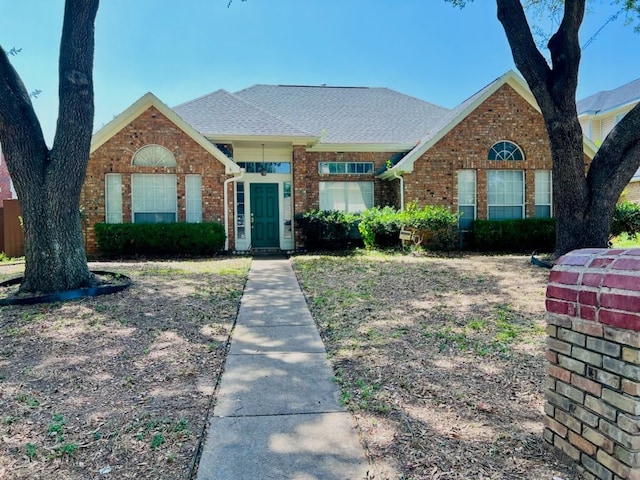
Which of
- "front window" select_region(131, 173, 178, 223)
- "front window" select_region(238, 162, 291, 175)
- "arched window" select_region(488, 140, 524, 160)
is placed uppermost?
"arched window" select_region(488, 140, 524, 160)

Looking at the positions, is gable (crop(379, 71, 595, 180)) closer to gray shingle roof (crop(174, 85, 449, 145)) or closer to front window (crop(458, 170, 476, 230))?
front window (crop(458, 170, 476, 230))

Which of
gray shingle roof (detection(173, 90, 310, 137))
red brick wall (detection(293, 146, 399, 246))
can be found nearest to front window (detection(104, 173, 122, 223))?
gray shingle roof (detection(173, 90, 310, 137))

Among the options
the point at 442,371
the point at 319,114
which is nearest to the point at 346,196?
the point at 319,114

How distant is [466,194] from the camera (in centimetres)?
1411

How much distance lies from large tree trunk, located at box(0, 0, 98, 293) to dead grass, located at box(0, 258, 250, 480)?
75 centimetres

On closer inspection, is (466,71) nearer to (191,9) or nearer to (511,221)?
(511,221)

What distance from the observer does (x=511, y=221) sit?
13.3 m

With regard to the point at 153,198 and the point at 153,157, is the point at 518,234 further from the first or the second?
the point at 153,157

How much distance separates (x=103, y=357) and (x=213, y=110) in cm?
1234

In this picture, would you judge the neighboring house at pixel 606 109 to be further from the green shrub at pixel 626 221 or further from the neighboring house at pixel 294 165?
the neighboring house at pixel 294 165

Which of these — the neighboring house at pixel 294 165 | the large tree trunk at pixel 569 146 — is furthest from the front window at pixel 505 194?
the large tree trunk at pixel 569 146

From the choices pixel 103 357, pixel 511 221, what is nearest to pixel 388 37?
pixel 511 221

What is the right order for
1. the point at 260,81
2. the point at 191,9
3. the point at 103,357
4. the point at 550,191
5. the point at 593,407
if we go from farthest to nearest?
1. the point at 260,81
2. the point at 550,191
3. the point at 191,9
4. the point at 103,357
5. the point at 593,407

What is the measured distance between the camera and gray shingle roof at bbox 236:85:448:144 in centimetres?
1562
